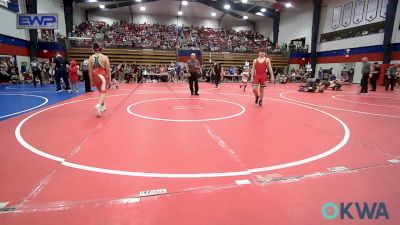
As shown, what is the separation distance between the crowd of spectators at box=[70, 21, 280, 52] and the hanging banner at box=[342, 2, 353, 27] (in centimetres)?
795

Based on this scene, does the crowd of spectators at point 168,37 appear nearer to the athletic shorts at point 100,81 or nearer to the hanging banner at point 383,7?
the hanging banner at point 383,7

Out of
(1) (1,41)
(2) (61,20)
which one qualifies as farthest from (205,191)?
(2) (61,20)

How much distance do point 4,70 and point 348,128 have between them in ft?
68.6

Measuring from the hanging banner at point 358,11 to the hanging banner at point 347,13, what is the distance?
1.83ft

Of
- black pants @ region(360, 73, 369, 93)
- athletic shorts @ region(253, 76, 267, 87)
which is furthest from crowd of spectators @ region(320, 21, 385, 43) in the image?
athletic shorts @ region(253, 76, 267, 87)

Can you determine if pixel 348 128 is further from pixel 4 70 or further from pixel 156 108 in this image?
pixel 4 70

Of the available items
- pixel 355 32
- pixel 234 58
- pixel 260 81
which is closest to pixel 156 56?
pixel 234 58

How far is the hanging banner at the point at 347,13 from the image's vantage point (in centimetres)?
2293

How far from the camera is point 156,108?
278 inches

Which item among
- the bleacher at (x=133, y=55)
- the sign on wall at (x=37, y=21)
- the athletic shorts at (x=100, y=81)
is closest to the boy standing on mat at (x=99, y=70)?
the athletic shorts at (x=100, y=81)

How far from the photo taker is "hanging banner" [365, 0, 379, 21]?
2057cm

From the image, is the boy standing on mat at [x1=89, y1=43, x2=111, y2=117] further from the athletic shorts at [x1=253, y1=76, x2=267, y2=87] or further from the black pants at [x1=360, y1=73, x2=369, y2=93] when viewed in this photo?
the black pants at [x1=360, y1=73, x2=369, y2=93]

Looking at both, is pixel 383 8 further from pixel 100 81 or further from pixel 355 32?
pixel 100 81

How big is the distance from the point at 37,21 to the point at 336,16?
25994mm
